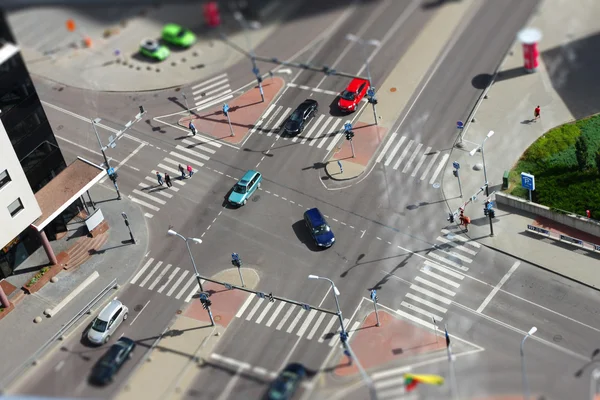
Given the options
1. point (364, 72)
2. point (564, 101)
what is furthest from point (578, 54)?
point (364, 72)

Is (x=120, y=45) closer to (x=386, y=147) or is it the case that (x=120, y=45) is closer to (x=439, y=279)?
(x=386, y=147)

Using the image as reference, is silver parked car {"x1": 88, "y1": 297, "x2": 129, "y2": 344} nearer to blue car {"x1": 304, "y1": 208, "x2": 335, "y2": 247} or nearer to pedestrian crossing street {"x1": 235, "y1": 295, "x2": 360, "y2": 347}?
pedestrian crossing street {"x1": 235, "y1": 295, "x2": 360, "y2": 347}

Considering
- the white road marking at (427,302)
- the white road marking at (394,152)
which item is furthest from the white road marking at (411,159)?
the white road marking at (427,302)

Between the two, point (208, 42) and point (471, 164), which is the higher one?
point (208, 42)

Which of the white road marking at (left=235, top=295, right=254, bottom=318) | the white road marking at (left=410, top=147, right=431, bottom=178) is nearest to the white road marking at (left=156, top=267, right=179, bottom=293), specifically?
the white road marking at (left=235, top=295, right=254, bottom=318)

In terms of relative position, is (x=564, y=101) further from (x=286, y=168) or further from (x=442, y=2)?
(x=286, y=168)
